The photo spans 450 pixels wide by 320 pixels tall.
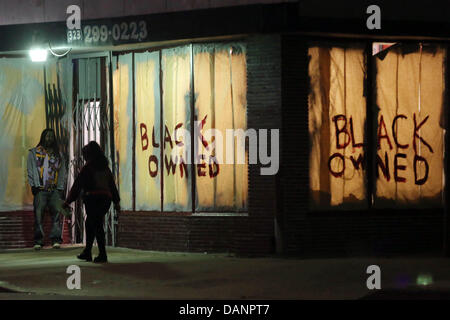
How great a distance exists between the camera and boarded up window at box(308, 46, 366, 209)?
17.1 m

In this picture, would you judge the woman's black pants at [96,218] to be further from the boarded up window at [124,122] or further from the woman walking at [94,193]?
the boarded up window at [124,122]

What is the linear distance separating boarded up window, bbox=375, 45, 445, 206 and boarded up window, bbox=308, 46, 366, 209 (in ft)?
1.16

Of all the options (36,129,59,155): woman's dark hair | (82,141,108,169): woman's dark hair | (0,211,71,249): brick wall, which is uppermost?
(36,129,59,155): woman's dark hair

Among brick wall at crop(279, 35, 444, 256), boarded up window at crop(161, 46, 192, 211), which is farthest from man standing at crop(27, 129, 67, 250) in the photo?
brick wall at crop(279, 35, 444, 256)

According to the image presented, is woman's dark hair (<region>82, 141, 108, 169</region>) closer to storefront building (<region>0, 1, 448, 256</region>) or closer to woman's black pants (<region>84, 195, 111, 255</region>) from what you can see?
woman's black pants (<region>84, 195, 111, 255</region>)

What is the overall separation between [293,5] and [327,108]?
189cm

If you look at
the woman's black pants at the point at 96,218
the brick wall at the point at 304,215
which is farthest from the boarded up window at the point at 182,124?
the woman's black pants at the point at 96,218

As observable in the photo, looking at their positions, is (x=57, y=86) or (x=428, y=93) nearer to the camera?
(x=428, y=93)

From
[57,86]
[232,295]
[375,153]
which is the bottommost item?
[232,295]

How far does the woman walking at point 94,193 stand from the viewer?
16.0 meters

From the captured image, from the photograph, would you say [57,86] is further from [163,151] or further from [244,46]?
[244,46]

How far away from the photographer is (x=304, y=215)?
55.2 feet
